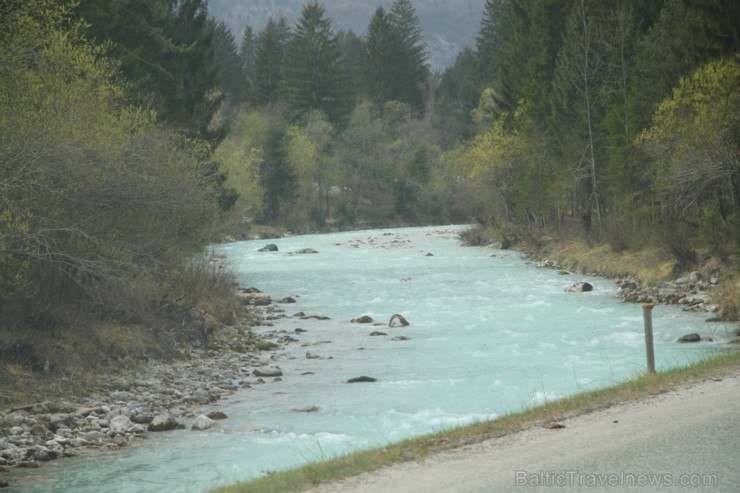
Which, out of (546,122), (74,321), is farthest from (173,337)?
(546,122)

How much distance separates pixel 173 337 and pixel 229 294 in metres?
7.43

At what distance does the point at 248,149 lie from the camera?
7831 cm

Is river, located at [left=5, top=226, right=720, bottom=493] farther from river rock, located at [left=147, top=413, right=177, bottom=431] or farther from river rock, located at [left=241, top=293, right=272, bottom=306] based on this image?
river rock, located at [left=241, top=293, right=272, bottom=306]

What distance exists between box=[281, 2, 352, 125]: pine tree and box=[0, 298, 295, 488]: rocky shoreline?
248 ft

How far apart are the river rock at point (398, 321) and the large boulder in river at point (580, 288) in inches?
339

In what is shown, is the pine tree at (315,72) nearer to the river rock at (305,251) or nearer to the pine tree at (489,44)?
the pine tree at (489,44)

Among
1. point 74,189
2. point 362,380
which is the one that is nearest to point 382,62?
point 362,380

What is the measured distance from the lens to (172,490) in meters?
11.4

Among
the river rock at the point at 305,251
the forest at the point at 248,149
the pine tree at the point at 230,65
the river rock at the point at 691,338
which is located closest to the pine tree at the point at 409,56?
the forest at the point at 248,149

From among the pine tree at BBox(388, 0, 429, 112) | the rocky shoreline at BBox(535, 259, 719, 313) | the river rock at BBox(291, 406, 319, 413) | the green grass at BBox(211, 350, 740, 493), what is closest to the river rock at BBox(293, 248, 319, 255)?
the rocky shoreline at BBox(535, 259, 719, 313)

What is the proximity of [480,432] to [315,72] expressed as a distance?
90396mm

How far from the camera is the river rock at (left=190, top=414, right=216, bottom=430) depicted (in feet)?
48.4

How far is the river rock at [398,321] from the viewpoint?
26.9m

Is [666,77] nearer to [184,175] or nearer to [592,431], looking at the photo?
[184,175]
